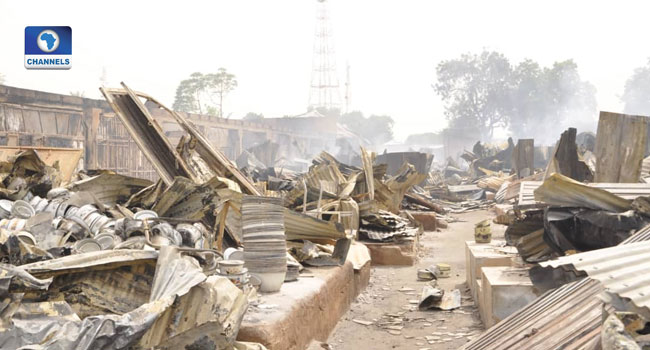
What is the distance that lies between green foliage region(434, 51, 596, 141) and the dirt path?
50.9 m

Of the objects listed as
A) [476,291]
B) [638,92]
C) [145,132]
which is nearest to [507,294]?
[476,291]

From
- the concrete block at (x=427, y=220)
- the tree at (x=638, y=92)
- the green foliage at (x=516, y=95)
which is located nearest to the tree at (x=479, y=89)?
the green foliage at (x=516, y=95)

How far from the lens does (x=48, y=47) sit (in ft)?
39.8

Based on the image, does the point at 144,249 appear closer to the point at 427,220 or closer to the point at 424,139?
the point at 427,220

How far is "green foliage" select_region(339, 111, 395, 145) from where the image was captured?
73750 millimetres

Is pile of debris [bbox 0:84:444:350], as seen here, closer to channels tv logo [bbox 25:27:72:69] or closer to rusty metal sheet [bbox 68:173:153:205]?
rusty metal sheet [bbox 68:173:153:205]

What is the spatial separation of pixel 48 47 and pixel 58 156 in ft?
14.5

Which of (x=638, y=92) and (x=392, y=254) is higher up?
(x=638, y=92)

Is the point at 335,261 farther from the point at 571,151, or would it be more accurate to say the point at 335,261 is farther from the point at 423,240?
the point at 423,240

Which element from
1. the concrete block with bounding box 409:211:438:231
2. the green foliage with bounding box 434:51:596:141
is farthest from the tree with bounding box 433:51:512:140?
the concrete block with bounding box 409:211:438:231

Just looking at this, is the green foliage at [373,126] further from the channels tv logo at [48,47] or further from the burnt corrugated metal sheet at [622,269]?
the burnt corrugated metal sheet at [622,269]

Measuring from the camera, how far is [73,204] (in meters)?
5.96

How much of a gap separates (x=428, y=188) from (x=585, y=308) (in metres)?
19.6

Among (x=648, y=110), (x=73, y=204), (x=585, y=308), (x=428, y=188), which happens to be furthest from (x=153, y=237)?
(x=648, y=110)
